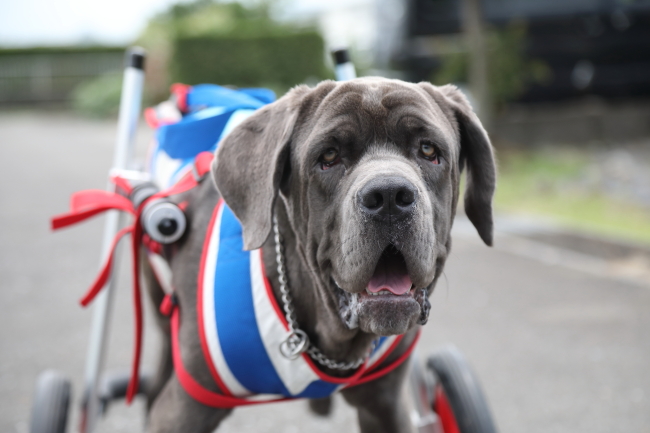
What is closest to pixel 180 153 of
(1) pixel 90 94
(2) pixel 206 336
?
(2) pixel 206 336

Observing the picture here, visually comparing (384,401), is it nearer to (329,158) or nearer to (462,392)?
(462,392)

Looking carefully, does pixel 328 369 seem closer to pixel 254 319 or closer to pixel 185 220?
pixel 254 319

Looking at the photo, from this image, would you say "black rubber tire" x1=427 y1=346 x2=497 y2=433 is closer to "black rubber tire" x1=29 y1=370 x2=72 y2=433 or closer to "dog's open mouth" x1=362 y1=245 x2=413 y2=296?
"dog's open mouth" x1=362 y1=245 x2=413 y2=296

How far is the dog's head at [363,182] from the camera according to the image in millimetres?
1952

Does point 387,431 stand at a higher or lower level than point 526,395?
higher

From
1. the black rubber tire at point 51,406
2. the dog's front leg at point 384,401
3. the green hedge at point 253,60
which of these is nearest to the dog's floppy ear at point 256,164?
the dog's front leg at point 384,401

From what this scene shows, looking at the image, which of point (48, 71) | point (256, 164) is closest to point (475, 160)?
point (256, 164)

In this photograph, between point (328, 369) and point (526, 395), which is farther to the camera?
point (526, 395)

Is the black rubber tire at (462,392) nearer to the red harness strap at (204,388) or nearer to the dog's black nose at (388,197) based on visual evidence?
the red harness strap at (204,388)

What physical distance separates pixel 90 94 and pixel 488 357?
1857 centimetres

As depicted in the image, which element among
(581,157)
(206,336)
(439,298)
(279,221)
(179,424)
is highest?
(279,221)

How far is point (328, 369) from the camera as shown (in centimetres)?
233

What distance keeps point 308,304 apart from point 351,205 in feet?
1.59

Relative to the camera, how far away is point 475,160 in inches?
93.0
